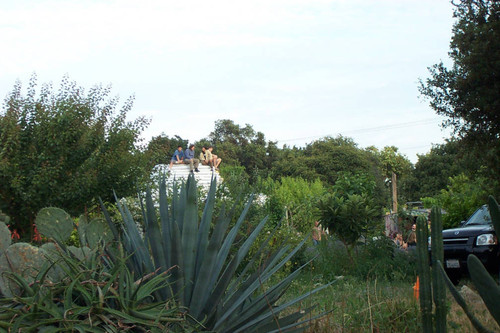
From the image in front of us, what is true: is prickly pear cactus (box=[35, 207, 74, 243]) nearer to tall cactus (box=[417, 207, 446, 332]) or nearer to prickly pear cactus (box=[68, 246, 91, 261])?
prickly pear cactus (box=[68, 246, 91, 261])

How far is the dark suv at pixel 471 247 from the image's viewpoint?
11000mm

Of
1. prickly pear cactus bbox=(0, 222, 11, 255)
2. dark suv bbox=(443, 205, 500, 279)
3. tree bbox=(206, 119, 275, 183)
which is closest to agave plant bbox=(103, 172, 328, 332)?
prickly pear cactus bbox=(0, 222, 11, 255)

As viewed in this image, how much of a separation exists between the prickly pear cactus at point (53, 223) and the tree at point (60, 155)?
10.6 m

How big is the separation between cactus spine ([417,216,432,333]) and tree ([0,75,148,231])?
1143 centimetres

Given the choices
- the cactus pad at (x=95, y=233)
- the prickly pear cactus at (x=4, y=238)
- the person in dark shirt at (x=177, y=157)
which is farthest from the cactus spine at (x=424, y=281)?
the person in dark shirt at (x=177, y=157)

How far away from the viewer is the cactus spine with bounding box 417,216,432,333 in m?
4.03

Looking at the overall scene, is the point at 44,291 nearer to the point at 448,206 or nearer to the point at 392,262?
the point at 392,262

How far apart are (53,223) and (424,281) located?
2.56 metres

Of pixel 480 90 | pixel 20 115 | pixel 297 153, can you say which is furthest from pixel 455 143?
pixel 297 153

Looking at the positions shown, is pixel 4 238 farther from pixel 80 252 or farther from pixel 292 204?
pixel 292 204

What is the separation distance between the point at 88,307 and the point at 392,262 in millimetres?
10427

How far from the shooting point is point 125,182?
1588 cm

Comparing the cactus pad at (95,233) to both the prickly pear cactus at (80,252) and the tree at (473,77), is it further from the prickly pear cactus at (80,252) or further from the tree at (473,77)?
the tree at (473,77)

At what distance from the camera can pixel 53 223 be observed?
3.79 metres
